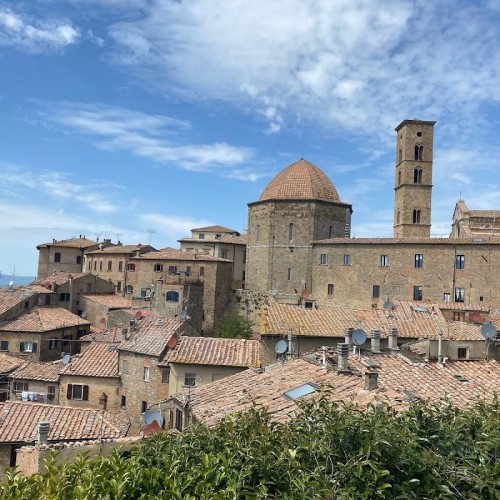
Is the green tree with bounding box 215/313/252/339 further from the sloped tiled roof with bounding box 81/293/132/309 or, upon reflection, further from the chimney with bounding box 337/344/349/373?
the chimney with bounding box 337/344/349/373

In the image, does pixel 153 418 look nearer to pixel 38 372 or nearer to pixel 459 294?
pixel 38 372

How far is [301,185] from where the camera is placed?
52.9m

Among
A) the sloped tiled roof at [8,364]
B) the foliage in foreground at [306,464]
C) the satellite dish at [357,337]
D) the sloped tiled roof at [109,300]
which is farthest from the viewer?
the sloped tiled roof at [109,300]

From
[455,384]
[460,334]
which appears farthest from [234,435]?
[460,334]

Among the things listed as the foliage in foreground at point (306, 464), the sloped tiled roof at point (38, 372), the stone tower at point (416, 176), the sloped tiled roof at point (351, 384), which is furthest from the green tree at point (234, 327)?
the foliage in foreground at point (306, 464)

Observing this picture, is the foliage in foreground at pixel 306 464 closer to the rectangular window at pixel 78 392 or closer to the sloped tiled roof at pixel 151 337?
the sloped tiled roof at pixel 151 337

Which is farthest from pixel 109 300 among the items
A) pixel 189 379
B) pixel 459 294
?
pixel 459 294

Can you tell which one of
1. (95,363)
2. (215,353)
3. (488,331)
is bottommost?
(95,363)

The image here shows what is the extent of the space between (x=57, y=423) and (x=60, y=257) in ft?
191

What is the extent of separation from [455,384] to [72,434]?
1297 cm

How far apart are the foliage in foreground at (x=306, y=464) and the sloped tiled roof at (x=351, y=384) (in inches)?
201

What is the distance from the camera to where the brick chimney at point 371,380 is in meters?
13.8

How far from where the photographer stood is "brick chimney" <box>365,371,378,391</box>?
542 inches

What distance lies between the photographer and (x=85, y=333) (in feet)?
146
